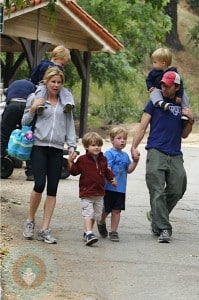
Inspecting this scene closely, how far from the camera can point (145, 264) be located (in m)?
7.68

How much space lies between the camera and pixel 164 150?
30.1 ft

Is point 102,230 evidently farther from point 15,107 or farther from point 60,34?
point 60,34

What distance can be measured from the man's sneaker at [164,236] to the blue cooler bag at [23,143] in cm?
163

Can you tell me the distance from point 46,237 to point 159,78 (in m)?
2.23

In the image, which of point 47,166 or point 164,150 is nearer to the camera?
point 47,166

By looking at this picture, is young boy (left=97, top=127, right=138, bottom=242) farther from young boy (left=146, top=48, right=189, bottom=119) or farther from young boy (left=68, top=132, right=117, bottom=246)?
young boy (left=146, top=48, right=189, bottom=119)

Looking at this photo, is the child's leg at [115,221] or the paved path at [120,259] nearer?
the paved path at [120,259]

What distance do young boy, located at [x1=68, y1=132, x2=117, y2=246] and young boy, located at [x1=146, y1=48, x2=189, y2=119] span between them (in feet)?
2.87

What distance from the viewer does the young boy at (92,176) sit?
8656 millimetres

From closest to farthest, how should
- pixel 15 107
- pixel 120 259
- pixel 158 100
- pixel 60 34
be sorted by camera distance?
1. pixel 120 259
2. pixel 158 100
3. pixel 15 107
4. pixel 60 34

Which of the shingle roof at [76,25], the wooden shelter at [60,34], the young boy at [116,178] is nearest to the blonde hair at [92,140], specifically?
the young boy at [116,178]

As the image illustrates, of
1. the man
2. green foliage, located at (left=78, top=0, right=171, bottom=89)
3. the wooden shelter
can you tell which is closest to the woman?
the man

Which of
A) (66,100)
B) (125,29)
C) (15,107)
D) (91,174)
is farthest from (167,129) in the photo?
(125,29)

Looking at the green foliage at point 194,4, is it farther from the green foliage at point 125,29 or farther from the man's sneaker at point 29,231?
the man's sneaker at point 29,231
